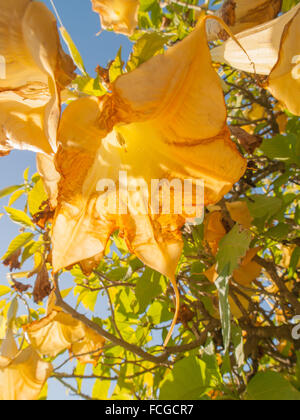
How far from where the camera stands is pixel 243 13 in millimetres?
1008

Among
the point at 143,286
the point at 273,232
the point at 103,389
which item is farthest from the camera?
the point at 103,389

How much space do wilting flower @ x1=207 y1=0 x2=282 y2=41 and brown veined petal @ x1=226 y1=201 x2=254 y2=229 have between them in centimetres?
54

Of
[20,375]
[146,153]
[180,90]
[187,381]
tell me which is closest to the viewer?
[180,90]

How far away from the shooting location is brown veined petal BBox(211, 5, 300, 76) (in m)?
0.59

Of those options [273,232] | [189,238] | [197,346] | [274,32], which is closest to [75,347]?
[197,346]

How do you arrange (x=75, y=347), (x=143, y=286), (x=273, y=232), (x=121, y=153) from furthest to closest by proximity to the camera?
1. (x=75, y=347)
2. (x=273, y=232)
3. (x=143, y=286)
4. (x=121, y=153)

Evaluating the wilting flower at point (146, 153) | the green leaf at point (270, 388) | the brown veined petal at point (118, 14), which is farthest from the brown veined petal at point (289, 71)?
the brown veined petal at point (118, 14)

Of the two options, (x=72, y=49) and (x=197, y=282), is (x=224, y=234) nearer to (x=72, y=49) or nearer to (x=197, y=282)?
(x=197, y=282)

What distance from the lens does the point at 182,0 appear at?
1.57 meters

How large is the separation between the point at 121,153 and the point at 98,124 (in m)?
0.20

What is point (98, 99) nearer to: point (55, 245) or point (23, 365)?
point (55, 245)

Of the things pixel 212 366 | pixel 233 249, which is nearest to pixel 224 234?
pixel 233 249

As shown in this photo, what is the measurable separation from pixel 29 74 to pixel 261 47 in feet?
1.26

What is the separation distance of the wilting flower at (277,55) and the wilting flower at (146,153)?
0.12 metres
